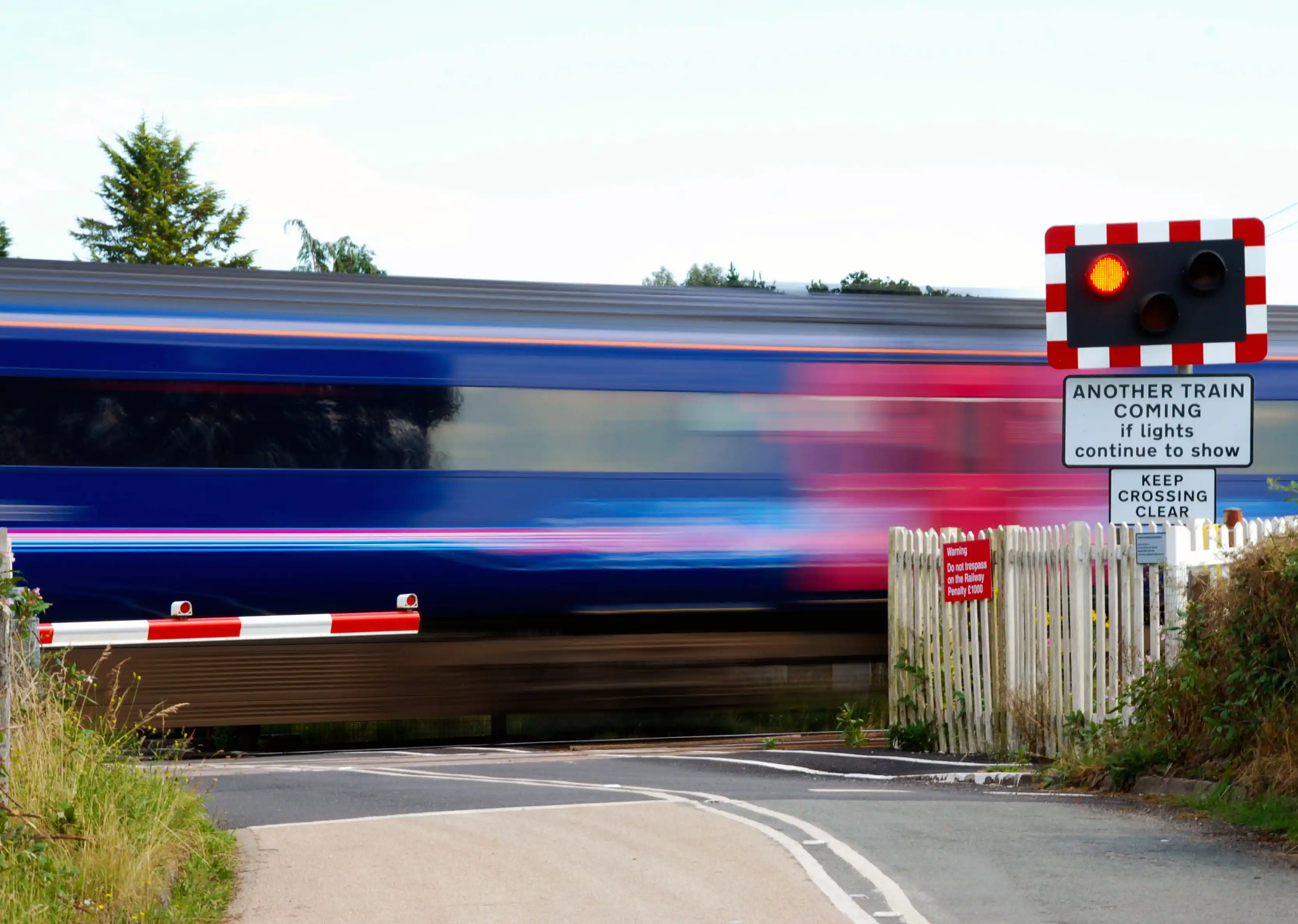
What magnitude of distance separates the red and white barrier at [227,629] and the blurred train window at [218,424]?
129 centimetres

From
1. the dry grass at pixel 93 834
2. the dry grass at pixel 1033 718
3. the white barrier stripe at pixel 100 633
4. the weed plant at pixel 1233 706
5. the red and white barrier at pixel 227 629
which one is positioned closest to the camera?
the dry grass at pixel 93 834

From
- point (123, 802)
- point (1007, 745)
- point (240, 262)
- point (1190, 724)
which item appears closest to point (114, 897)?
point (123, 802)

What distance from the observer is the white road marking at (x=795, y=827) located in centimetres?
705

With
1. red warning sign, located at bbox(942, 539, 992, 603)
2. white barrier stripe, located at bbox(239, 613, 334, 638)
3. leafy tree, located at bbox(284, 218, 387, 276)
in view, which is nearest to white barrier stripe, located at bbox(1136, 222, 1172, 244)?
red warning sign, located at bbox(942, 539, 992, 603)

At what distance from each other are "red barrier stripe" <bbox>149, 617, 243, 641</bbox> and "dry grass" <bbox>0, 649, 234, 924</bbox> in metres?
4.70

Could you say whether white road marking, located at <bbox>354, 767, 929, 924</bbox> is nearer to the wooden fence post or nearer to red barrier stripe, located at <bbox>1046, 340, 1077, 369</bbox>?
red barrier stripe, located at <bbox>1046, 340, 1077, 369</bbox>

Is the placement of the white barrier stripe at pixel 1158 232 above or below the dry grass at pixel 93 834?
above

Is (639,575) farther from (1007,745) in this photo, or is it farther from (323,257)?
(323,257)

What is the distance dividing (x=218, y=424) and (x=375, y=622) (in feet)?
7.01

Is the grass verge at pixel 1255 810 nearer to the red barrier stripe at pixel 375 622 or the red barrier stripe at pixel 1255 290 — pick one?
the red barrier stripe at pixel 1255 290

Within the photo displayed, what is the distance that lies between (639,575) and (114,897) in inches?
357

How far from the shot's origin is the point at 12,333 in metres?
14.3

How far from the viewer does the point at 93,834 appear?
25.0ft

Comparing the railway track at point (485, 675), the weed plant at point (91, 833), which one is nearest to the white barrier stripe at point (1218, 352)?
the weed plant at point (91, 833)
